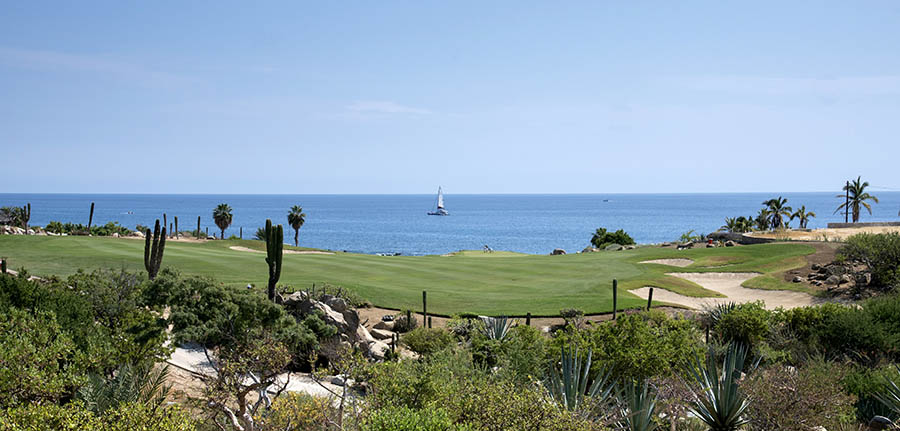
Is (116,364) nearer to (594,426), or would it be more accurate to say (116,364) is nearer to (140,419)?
(140,419)

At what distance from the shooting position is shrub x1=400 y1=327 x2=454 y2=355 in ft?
62.8

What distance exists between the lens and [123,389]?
1155 cm

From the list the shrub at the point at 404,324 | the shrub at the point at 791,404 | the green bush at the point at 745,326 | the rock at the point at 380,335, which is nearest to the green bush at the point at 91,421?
the shrub at the point at 791,404

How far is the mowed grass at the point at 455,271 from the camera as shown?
26266mm

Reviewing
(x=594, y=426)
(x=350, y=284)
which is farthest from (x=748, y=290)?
(x=594, y=426)

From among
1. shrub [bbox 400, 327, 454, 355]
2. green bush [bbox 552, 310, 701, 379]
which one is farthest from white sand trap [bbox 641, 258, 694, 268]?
green bush [bbox 552, 310, 701, 379]

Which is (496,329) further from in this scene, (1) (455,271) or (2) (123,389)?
(1) (455,271)

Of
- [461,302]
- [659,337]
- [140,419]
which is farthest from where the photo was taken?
[461,302]

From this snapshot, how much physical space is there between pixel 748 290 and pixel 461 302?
16.3m

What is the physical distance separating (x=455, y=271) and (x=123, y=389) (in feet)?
80.4

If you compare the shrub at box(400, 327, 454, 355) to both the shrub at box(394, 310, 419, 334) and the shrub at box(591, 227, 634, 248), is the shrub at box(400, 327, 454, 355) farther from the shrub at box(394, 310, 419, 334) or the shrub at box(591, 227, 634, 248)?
the shrub at box(591, 227, 634, 248)

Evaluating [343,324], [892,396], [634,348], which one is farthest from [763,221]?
[634,348]

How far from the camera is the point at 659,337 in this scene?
49.7ft

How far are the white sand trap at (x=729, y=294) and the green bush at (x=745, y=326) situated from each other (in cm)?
540
